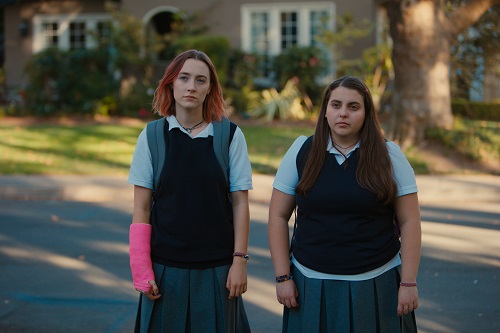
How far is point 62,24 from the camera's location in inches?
965

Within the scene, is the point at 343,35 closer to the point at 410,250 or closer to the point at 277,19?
the point at 277,19

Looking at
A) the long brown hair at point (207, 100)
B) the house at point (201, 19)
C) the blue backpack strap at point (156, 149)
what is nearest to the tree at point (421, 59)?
the house at point (201, 19)

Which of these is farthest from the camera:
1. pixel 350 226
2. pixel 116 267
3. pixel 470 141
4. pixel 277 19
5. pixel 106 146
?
pixel 277 19

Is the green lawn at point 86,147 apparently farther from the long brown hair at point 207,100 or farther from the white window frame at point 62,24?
the long brown hair at point 207,100

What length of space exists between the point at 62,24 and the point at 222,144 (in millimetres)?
22415

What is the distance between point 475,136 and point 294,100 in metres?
6.39

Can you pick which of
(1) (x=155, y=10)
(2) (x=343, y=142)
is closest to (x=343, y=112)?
(2) (x=343, y=142)

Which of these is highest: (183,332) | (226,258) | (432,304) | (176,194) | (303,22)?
(303,22)

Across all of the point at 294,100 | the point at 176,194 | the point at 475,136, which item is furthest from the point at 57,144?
the point at 176,194

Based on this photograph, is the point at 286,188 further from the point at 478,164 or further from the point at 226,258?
the point at 478,164

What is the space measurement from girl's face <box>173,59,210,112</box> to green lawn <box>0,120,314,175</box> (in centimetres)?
1012

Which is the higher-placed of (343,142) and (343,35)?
(343,35)

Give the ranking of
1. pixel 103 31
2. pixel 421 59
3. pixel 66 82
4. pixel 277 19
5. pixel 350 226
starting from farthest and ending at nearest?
pixel 103 31
pixel 277 19
pixel 66 82
pixel 421 59
pixel 350 226

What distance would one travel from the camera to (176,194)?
338 centimetres
